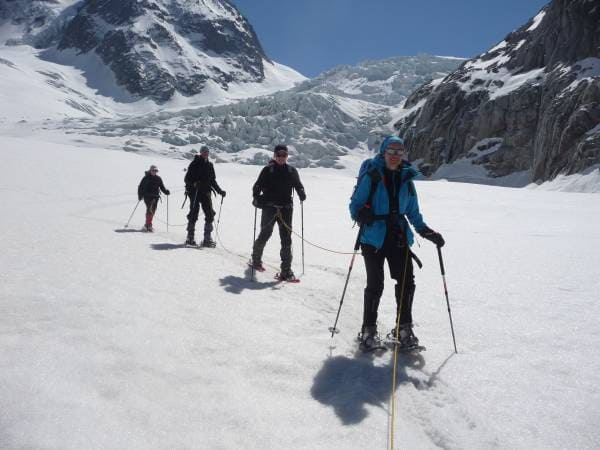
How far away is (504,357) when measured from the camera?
4203 mm

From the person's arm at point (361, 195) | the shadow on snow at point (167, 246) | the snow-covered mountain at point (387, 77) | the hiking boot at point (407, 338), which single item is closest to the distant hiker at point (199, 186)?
the shadow on snow at point (167, 246)

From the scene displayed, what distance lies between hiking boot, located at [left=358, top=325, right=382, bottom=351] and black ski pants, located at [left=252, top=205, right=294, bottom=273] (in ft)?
8.63

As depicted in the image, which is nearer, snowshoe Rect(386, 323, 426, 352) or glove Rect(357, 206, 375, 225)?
glove Rect(357, 206, 375, 225)

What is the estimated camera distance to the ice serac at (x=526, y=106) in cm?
4731

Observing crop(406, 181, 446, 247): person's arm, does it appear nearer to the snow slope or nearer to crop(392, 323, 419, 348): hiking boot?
crop(392, 323, 419, 348): hiking boot

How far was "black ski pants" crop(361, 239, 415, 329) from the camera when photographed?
4234 mm

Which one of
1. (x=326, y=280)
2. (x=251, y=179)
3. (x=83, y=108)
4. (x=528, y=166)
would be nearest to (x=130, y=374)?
(x=326, y=280)

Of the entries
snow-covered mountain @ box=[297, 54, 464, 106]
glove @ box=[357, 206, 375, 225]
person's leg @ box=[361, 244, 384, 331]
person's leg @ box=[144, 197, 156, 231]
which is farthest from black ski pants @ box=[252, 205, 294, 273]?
snow-covered mountain @ box=[297, 54, 464, 106]

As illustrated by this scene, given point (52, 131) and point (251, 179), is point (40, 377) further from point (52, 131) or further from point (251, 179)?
point (52, 131)

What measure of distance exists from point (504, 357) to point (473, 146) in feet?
227

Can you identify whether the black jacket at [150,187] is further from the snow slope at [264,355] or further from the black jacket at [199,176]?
the snow slope at [264,355]

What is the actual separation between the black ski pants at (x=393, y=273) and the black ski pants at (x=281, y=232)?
2.60m

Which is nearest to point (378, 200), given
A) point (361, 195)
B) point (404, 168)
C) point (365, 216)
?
point (361, 195)

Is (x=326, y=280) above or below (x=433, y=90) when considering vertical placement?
below
